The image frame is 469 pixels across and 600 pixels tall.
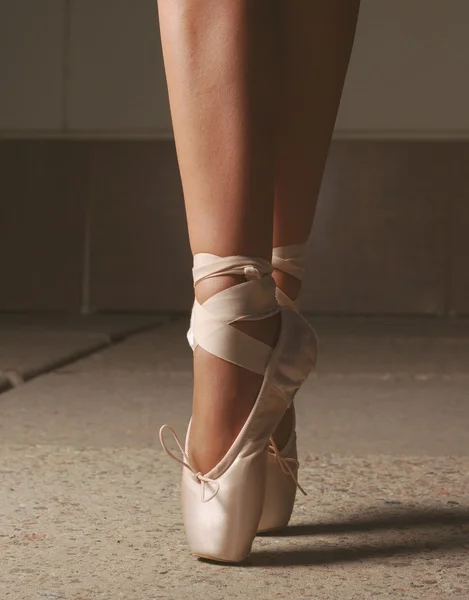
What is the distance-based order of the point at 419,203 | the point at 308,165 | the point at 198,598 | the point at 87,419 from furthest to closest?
the point at 419,203, the point at 87,419, the point at 308,165, the point at 198,598

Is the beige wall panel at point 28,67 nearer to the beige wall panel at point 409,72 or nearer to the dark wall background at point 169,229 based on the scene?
the dark wall background at point 169,229

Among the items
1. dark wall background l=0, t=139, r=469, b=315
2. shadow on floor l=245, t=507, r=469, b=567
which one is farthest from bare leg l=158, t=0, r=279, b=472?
dark wall background l=0, t=139, r=469, b=315

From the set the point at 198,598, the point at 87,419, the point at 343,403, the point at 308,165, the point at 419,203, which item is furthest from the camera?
the point at 419,203

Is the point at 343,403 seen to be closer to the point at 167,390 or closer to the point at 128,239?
the point at 167,390

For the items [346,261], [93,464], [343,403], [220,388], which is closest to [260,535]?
[220,388]

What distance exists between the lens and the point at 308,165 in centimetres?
99

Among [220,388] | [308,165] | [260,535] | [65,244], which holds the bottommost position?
[65,244]

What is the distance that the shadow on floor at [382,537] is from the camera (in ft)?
2.78

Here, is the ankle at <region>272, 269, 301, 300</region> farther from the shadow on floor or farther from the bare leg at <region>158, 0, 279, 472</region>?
the shadow on floor

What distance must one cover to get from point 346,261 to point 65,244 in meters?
0.86

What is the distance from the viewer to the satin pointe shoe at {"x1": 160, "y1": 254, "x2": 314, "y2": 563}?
83 cm

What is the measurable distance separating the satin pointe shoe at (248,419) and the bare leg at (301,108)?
111 millimetres

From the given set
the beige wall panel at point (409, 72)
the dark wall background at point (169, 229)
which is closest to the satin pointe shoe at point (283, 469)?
the dark wall background at point (169, 229)

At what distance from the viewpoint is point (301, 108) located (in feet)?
3.22
